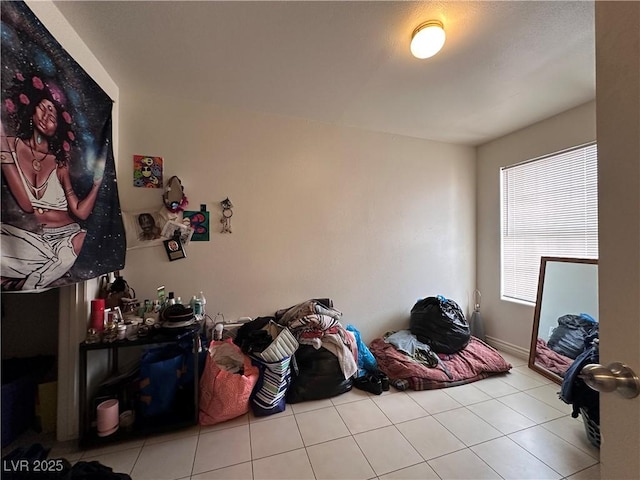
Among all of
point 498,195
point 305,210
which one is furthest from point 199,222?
point 498,195

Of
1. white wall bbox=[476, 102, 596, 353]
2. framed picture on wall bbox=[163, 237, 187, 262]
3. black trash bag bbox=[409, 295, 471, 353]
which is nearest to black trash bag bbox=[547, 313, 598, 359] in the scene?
white wall bbox=[476, 102, 596, 353]

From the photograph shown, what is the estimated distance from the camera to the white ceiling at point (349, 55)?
1413 mm

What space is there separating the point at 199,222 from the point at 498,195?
3.24 meters

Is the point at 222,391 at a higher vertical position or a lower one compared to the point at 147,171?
lower

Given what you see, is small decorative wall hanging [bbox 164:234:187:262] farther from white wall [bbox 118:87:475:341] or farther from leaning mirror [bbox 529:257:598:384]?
leaning mirror [bbox 529:257:598:384]

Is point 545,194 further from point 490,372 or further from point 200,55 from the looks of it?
point 200,55

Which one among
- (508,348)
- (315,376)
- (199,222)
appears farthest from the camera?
(508,348)

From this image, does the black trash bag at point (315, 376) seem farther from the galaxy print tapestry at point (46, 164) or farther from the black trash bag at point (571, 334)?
the black trash bag at point (571, 334)

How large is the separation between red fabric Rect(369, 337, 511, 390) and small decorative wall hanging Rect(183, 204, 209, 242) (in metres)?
1.96

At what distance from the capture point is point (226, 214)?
7.75ft

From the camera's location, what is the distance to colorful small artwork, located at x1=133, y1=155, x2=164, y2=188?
2.14 metres

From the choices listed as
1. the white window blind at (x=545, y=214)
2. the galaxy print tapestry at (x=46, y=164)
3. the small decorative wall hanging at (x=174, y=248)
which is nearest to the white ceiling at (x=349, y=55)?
the galaxy print tapestry at (x=46, y=164)

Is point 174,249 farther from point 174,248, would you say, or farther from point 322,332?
point 322,332

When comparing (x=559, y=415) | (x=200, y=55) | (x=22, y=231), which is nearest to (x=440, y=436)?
(x=559, y=415)
